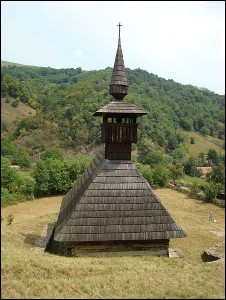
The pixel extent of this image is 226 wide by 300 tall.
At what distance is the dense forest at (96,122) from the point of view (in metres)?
69.1

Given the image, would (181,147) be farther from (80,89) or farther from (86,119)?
(80,89)

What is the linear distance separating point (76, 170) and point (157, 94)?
2506 inches

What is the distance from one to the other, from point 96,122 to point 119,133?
2349 inches

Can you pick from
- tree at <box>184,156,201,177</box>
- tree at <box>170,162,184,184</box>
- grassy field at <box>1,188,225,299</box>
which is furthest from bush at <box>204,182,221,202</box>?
tree at <box>184,156,201,177</box>

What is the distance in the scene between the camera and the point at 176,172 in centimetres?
4550

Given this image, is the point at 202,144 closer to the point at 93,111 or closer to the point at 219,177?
the point at 93,111

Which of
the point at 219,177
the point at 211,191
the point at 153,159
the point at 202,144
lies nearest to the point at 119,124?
the point at 211,191

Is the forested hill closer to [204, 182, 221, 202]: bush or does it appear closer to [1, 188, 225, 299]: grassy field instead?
[204, 182, 221, 202]: bush

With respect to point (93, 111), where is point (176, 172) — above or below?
below

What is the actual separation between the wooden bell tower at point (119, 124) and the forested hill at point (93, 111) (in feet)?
150

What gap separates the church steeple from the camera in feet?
51.5

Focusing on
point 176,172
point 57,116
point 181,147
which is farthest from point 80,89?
point 176,172

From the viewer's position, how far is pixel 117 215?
1405cm

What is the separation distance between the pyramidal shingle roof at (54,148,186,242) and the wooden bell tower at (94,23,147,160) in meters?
1.29
